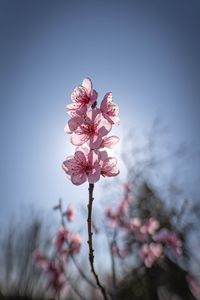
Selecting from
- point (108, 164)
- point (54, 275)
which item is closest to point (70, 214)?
point (54, 275)

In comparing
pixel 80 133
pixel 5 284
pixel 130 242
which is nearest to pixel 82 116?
pixel 80 133

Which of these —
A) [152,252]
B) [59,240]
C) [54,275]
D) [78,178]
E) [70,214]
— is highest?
[78,178]

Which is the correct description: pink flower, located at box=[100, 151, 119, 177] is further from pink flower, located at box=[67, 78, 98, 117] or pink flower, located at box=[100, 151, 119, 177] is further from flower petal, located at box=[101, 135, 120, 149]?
pink flower, located at box=[67, 78, 98, 117]

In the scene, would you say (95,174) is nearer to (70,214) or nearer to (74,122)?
(74,122)

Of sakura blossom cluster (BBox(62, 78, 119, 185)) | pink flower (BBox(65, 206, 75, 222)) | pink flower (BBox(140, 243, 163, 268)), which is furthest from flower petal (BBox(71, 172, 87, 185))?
pink flower (BBox(140, 243, 163, 268))

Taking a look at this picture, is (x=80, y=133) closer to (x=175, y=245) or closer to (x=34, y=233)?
(x=175, y=245)

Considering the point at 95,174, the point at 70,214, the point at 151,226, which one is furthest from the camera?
the point at 151,226

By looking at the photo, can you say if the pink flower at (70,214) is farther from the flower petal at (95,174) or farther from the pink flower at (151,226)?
the flower petal at (95,174)

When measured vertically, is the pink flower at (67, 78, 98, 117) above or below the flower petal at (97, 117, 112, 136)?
above

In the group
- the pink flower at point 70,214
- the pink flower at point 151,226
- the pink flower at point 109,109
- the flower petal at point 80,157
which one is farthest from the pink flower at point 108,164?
the pink flower at point 151,226
